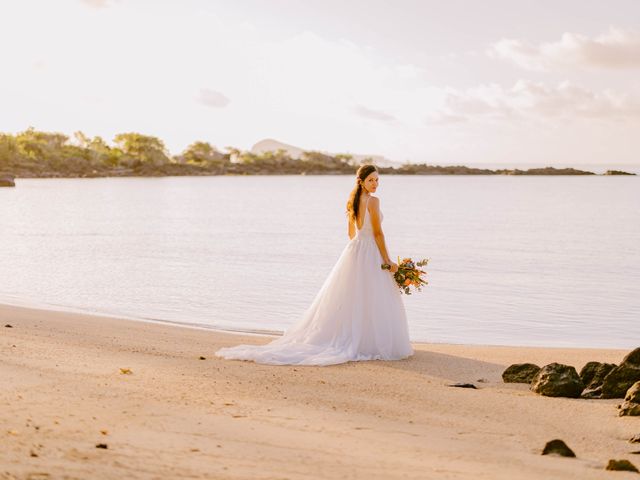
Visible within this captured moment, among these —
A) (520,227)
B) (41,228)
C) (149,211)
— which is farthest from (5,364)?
(149,211)

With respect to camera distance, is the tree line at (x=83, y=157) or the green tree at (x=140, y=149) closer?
the tree line at (x=83, y=157)

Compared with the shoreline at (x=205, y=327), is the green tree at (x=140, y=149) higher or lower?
higher

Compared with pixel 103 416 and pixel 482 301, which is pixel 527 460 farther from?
pixel 482 301

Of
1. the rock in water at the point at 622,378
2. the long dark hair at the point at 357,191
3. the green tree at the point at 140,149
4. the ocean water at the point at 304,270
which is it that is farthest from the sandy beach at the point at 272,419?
the green tree at the point at 140,149

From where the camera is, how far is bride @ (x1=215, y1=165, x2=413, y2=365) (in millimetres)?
11609

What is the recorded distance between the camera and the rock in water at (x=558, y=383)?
9.68 m

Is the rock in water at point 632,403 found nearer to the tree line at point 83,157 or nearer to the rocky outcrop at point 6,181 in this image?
the rocky outcrop at point 6,181

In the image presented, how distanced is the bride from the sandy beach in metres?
0.41

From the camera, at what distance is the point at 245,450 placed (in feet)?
22.2

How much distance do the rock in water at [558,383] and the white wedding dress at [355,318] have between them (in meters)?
2.39

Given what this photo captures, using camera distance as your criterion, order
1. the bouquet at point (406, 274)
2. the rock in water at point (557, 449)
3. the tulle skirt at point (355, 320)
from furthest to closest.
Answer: the bouquet at point (406, 274) < the tulle skirt at point (355, 320) < the rock in water at point (557, 449)

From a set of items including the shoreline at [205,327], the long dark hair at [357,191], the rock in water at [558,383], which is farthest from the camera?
the shoreline at [205,327]

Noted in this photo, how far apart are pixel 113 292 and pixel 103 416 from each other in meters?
15.2

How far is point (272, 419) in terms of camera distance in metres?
7.96
